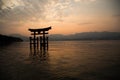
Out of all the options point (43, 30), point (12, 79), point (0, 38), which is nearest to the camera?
point (12, 79)

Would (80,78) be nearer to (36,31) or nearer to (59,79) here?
(59,79)

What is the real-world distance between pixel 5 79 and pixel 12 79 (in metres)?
0.47

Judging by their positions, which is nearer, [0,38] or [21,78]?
[21,78]

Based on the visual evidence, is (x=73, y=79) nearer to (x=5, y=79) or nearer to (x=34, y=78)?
(x=34, y=78)

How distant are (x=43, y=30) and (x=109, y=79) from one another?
73.4 feet

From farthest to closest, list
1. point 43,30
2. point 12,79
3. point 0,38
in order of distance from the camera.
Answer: point 0,38
point 43,30
point 12,79

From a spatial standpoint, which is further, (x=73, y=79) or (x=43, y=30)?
(x=43, y=30)

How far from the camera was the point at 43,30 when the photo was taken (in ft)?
103

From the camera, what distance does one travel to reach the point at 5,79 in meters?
10.3

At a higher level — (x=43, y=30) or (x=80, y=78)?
(x=43, y=30)

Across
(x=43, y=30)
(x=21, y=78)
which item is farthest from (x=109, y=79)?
(x=43, y=30)

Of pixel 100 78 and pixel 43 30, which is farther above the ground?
pixel 43 30

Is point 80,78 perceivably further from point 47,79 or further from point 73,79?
point 47,79

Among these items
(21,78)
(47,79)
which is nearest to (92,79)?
(47,79)
